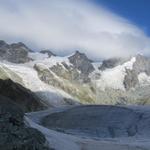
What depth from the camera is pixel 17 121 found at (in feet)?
84.2

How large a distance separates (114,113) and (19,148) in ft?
73.7

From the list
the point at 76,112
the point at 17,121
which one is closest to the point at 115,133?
the point at 76,112

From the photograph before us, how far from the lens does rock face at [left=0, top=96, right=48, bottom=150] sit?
75.8ft

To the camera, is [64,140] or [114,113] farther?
[114,113]

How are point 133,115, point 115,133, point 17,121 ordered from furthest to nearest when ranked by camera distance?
point 133,115, point 115,133, point 17,121

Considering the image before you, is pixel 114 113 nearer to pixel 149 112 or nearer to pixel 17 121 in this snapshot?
pixel 149 112

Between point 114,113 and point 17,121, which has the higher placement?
point 17,121

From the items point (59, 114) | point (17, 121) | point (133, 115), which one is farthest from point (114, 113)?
point (17, 121)

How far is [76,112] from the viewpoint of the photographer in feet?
149

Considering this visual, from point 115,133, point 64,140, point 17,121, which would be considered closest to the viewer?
point 17,121

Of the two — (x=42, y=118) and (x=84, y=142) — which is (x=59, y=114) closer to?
(x=42, y=118)

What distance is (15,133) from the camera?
23938mm

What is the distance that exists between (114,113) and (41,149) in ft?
69.6

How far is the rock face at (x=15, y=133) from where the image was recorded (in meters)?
23.1
